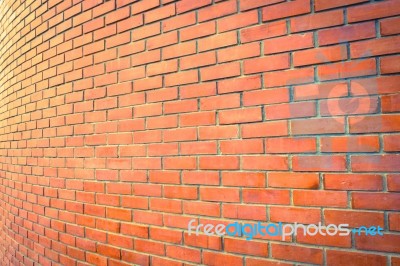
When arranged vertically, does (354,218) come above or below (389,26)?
below

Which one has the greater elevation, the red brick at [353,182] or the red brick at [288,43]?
the red brick at [288,43]

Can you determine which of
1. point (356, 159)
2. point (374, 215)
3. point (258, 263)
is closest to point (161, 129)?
point (258, 263)

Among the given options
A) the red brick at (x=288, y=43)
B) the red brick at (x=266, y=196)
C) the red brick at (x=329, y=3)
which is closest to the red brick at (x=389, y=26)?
the red brick at (x=329, y=3)

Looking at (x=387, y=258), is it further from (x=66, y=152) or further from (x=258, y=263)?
(x=66, y=152)

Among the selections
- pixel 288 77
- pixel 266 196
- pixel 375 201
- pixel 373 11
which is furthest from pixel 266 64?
pixel 375 201

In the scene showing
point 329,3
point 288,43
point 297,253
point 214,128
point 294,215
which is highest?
point 329,3

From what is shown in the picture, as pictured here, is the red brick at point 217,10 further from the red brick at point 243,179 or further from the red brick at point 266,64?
the red brick at point 243,179

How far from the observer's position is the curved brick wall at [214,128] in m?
1.30

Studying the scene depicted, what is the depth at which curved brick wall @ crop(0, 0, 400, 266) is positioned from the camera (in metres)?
1.30

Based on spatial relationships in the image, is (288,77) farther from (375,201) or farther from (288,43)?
(375,201)

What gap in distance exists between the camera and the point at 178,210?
67.3 inches

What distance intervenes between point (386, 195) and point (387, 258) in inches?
10.5

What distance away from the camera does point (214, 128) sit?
1.62 meters

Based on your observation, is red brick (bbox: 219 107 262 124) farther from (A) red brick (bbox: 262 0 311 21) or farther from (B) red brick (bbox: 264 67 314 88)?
(A) red brick (bbox: 262 0 311 21)
